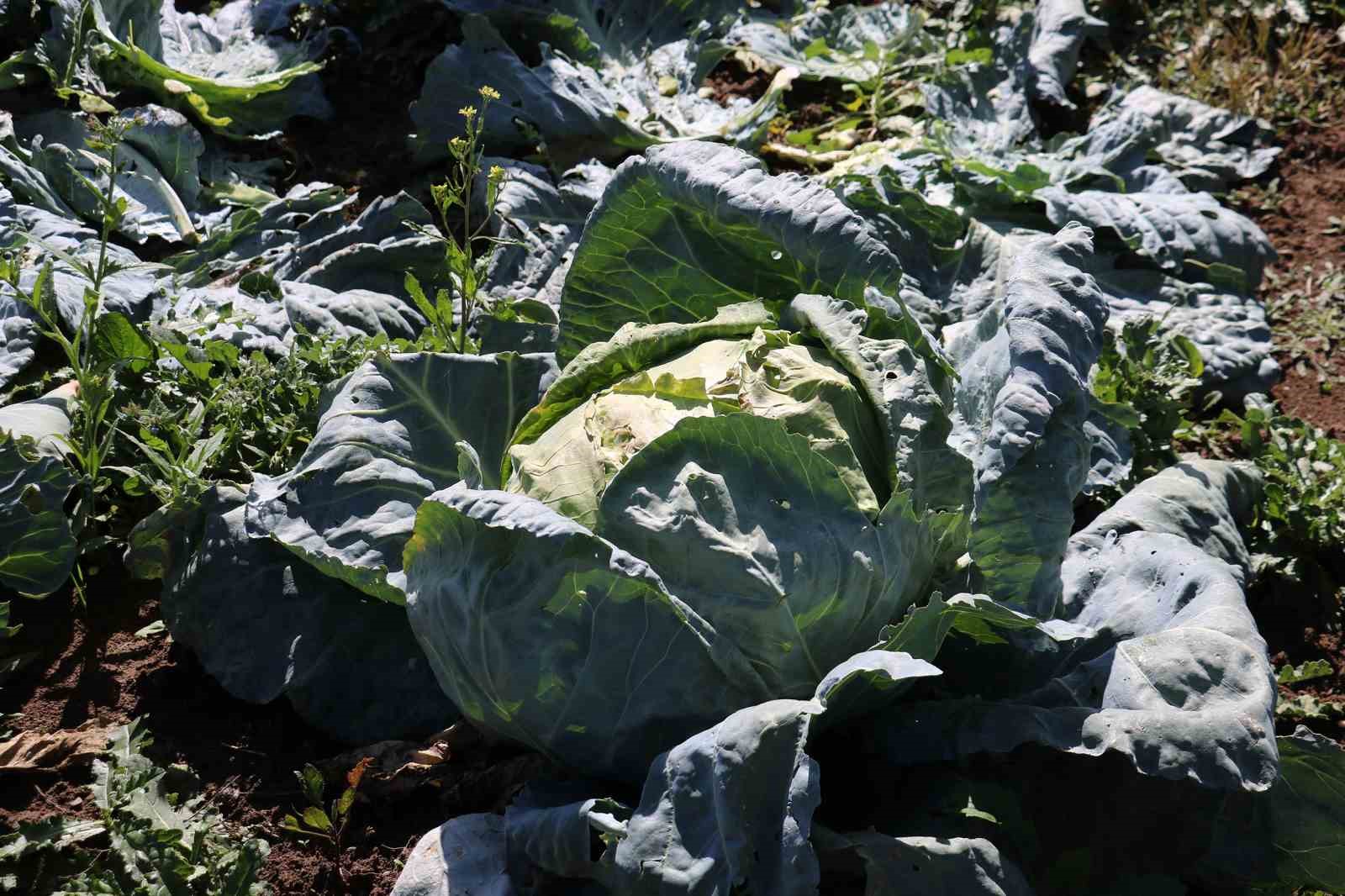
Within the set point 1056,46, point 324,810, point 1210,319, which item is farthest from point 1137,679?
point 1056,46

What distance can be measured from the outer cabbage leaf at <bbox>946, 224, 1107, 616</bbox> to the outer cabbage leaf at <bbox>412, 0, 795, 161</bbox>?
2402 millimetres

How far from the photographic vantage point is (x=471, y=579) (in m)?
2.46

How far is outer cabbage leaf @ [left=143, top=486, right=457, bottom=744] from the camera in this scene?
3033 millimetres

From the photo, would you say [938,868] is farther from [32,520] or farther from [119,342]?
[119,342]

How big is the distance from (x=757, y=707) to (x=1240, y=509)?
2051 mm

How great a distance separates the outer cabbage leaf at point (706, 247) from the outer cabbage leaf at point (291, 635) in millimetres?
954

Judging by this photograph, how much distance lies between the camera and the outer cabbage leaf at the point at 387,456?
292 cm

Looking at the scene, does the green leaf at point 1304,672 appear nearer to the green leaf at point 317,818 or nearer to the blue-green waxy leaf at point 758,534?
the blue-green waxy leaf at point 758,534

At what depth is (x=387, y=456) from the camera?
307 centimetres

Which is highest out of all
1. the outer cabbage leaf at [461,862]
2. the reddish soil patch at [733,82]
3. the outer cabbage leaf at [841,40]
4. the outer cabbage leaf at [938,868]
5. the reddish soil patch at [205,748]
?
the outer cabbage leaf at [841,40]

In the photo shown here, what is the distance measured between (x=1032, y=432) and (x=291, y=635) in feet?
6.42

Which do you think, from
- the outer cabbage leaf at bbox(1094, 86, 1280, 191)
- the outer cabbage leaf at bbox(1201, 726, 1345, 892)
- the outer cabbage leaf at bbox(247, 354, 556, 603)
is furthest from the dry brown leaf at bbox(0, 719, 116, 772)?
the outer cabbage leaf at bbox(1094, 86, 1280, 191)

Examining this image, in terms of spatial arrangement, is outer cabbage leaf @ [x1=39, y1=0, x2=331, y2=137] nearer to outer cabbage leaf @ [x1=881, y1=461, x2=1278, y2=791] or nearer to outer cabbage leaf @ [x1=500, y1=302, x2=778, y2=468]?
outer cabbage leaf @ [x1=500, y1=302, x2=778, y2=468]

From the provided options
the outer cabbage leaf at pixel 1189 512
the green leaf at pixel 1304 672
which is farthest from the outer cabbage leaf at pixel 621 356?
the green leaf at pixel 1304 672
